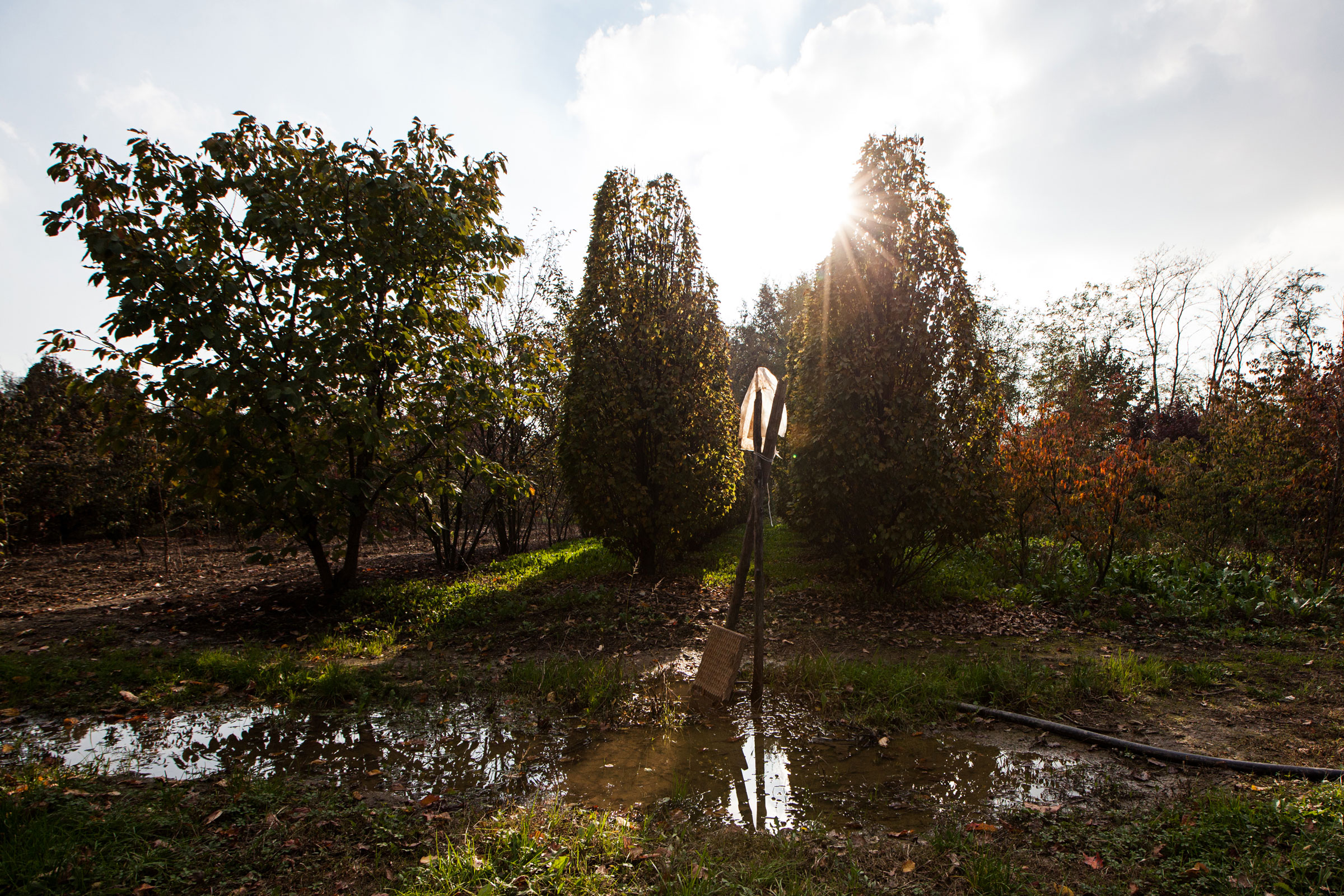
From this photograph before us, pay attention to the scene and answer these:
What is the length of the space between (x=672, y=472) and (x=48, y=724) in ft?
23.7

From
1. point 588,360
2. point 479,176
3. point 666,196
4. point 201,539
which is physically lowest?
point 201,539

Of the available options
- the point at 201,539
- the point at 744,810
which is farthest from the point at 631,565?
the point at 201,539

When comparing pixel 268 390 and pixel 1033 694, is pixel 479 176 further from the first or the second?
pixel 1033 694

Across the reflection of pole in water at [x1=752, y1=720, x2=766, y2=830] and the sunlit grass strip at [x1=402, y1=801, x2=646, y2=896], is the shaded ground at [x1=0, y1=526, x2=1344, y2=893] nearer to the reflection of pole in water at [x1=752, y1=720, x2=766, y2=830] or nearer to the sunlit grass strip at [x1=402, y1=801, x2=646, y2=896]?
the sunlit grass strip at [x1=402, y1=801, x2=646, y2=896]

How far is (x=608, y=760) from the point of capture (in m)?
4.22

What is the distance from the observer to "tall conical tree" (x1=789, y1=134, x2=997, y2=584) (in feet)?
27.5

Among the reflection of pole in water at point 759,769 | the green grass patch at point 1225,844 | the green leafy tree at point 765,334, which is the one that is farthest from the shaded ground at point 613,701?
the green leafy tree at point 765,334

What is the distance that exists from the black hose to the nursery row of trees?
370cm

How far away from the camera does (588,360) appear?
33.0ft

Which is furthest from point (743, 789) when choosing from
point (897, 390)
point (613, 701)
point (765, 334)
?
point (765, 334)

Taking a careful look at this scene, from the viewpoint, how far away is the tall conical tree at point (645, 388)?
32.7ft

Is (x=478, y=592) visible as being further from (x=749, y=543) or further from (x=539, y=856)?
(x=539, y=856)

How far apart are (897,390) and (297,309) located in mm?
7577

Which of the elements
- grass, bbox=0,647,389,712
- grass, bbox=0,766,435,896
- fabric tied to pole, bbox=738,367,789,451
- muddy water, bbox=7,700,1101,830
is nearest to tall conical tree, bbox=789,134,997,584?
fabric tied to pole, bbox=738,367,789,451
